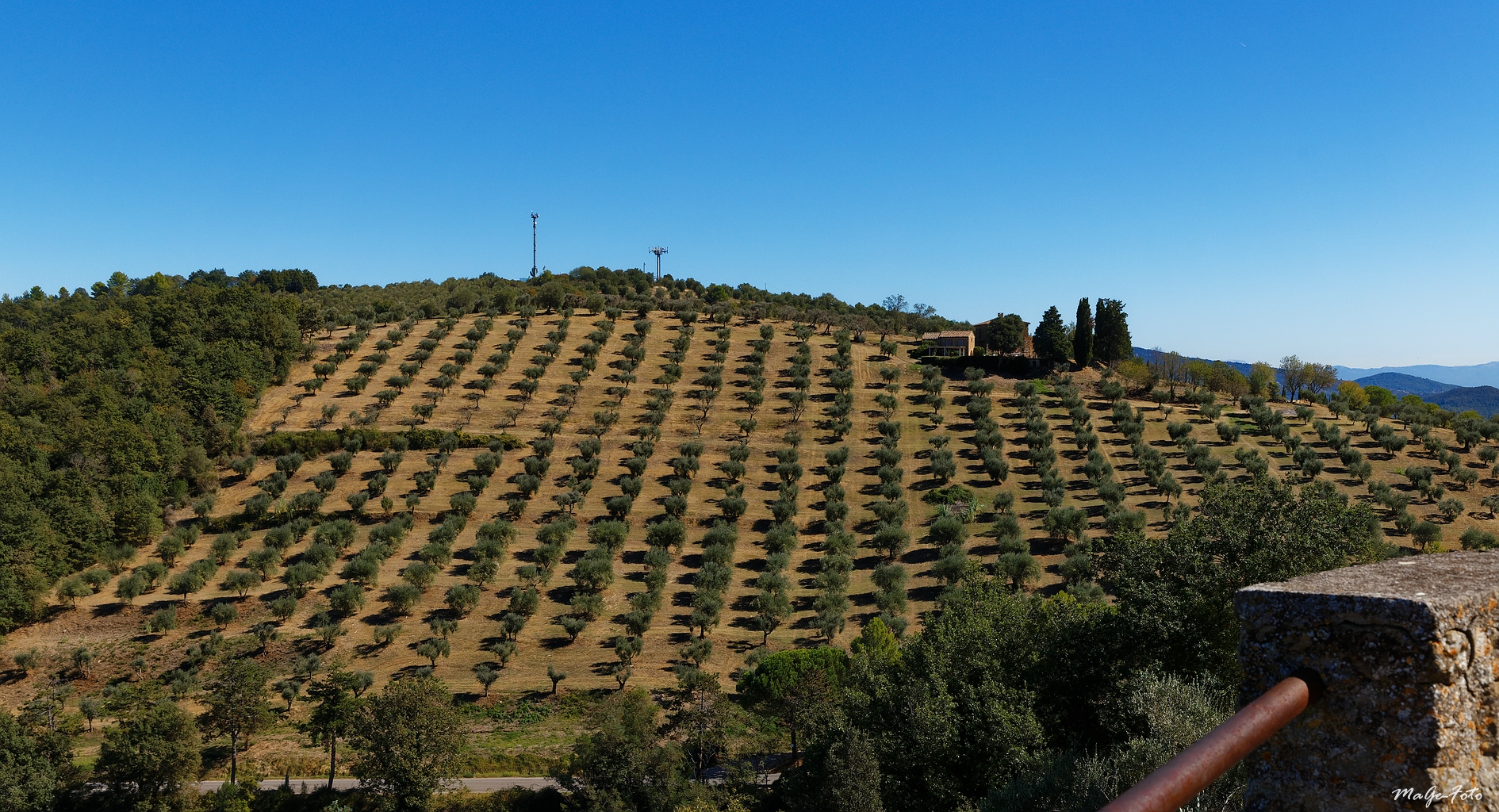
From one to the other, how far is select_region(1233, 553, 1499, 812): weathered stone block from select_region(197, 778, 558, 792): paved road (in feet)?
102

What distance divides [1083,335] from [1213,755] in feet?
312

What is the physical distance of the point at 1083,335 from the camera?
88.9 m

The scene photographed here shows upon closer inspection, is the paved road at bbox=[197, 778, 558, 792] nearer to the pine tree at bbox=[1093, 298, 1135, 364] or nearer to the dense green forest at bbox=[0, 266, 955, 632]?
the dense green forest at bbox=[0, 266, 955, 632]

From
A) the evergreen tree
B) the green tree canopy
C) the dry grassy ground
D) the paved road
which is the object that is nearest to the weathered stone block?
the green tree canopy

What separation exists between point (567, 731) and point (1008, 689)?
2269 centimetres

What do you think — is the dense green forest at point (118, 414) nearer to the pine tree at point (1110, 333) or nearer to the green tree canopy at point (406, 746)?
the green tree canopy at point (406, 746)

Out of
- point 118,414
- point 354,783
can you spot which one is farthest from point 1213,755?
point 118,414

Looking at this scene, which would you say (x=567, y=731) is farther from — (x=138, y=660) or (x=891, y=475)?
(x=891, y=475)

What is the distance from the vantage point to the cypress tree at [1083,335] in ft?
291

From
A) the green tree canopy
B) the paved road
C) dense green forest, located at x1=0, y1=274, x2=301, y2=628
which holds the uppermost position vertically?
dense green forest, located at x1=0, y1=274, x2=301, y2=628

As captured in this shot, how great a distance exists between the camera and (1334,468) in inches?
2419

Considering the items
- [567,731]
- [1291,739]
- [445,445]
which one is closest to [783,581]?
[567,731]

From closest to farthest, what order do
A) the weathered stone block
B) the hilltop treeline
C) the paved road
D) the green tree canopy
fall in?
the weathered stone block, the green tree canopy, the paved road, the hilltop treeline

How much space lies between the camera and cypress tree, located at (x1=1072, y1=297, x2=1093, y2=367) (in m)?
88.8
